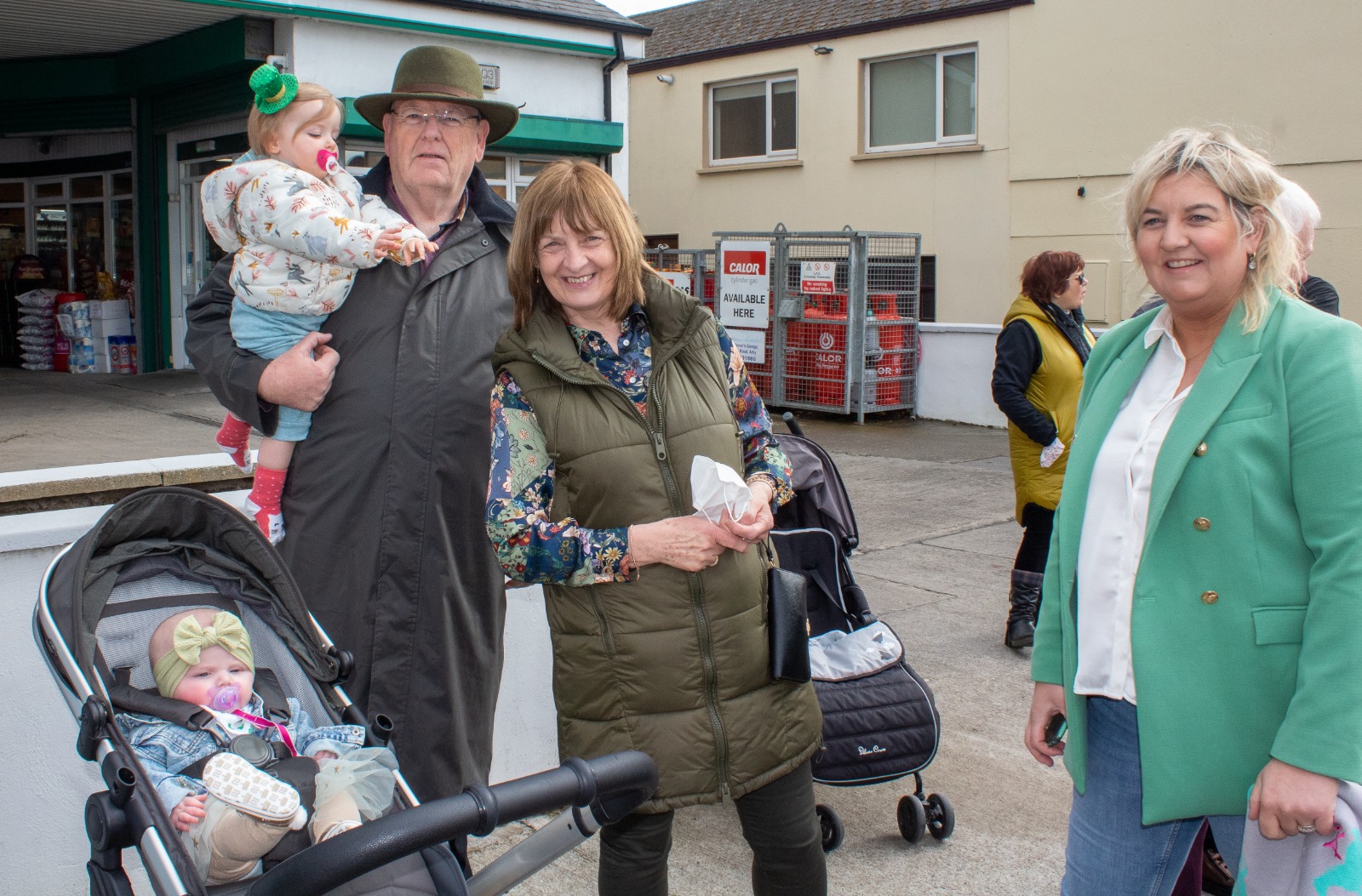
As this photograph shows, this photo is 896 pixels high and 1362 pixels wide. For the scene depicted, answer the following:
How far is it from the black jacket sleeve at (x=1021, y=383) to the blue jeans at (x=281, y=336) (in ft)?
11.8

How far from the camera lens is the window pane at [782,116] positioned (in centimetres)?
1920

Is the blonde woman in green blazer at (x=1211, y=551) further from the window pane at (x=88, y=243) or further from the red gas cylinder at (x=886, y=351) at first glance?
the window pane at (x=88, y=243)

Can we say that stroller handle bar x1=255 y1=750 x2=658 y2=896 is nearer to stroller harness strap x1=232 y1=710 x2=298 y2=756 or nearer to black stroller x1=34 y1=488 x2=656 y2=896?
black stroller x1=34 y1=488 x2=656 y2=896

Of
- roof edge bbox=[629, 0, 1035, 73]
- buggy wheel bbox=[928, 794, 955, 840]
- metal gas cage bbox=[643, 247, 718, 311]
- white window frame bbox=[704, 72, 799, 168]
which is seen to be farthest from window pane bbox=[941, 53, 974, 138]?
buggy wheel bbox=[928, 794, 955, 840]

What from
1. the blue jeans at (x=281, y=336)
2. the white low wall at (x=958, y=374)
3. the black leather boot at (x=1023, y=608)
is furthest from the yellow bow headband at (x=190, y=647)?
the white low wall at (x=958, y=374)

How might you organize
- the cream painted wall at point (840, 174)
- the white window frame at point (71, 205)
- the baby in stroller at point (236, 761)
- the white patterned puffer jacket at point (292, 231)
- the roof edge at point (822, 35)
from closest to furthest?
the baby in stroller at point (236, 761), the white patterned puffer jacket at point (292, 231), the white window frame at point (71, 205), the roof edge at point (822, 35), the cream painted wall at point (840, 174)

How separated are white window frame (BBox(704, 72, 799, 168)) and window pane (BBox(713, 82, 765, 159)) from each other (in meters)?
0.06

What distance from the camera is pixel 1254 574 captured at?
6.61 ft

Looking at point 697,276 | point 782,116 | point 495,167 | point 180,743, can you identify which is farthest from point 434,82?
point 782,116

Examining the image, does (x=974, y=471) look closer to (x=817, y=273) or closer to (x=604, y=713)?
(x=817, y=273)

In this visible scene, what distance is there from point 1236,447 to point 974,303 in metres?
15.7

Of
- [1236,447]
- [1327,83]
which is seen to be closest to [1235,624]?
[1236,447]

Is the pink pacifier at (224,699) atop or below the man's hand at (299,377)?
below

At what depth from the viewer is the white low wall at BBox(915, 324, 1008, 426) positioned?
13.5m
